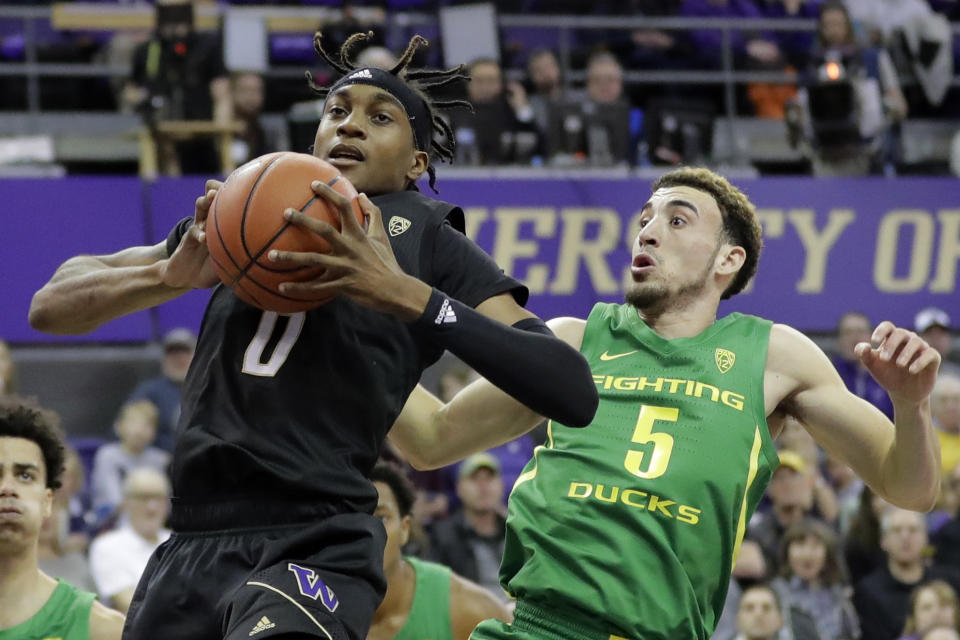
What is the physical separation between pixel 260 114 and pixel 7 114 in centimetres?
201

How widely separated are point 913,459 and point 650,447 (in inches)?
29.5

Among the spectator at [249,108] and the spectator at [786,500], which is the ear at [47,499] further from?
the spectator at [249,108]

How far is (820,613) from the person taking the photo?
27.8ft

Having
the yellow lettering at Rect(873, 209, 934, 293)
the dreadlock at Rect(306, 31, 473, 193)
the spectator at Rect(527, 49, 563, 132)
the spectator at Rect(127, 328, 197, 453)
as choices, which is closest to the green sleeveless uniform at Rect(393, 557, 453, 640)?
the dreadlock at Rect(306, 31, 473, 193)

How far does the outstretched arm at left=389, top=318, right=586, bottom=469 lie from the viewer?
4547 millimetres

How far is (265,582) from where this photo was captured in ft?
10.8

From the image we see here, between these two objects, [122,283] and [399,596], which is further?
[399,596]

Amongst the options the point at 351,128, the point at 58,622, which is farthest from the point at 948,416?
the point at 351,128

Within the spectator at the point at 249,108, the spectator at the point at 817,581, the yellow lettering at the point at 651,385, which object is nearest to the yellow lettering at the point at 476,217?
the spectator at the point at 249,108

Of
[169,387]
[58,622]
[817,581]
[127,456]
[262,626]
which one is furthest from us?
[169,387]

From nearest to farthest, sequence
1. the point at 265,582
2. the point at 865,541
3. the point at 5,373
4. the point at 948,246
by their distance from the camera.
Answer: the point at 265,582
the point at 5,373
the point at 865,541
the point at 948,246

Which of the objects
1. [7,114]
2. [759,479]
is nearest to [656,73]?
[7,114]

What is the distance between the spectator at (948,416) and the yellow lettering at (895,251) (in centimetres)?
250

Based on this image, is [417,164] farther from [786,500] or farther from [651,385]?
[786,500]
